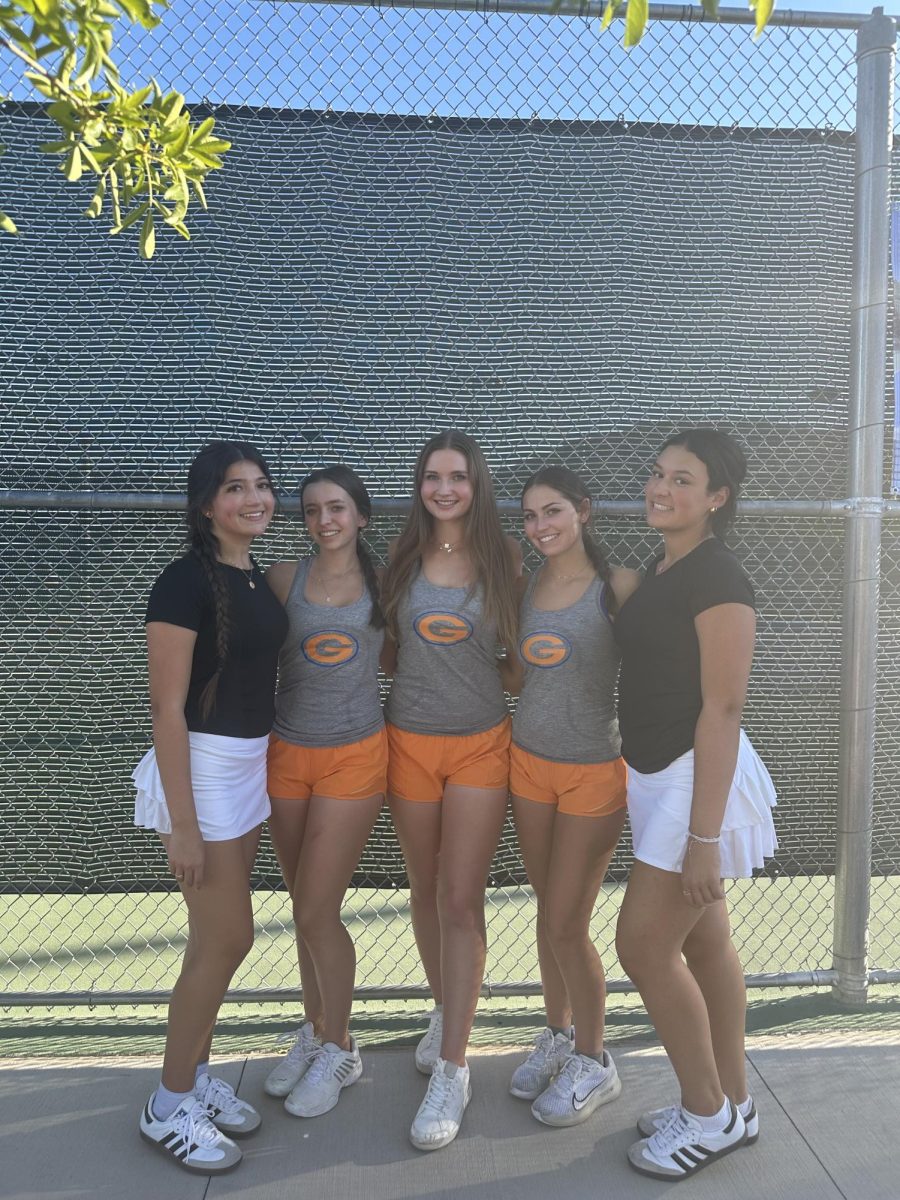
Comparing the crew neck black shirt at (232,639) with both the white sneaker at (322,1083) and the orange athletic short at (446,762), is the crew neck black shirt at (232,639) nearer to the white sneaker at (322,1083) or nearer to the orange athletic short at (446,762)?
the orange athletic short at (446,762)

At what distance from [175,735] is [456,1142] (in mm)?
1293

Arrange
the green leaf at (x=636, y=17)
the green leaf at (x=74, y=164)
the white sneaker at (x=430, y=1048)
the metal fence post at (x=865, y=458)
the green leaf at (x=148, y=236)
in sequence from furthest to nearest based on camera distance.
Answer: the metal fence post at (x=865, y=458)
the white sneaker at (x=430, y=1048)
the green leaf at (x=148, y=236)
the green leaf at (x=74, y=164)
the green leaf at (x=636, y=17)

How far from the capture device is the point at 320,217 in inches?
126

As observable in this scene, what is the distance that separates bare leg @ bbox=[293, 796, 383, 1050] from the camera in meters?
2.54

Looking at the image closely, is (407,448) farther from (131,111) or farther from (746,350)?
(131,111)

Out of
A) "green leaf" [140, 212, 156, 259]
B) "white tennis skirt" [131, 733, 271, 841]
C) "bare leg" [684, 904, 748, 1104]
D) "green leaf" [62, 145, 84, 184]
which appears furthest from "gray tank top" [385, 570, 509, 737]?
"green leaf" [62, 145, 84, 184]

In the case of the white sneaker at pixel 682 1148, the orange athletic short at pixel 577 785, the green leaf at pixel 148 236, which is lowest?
the white sneaker at pixel 682 1148

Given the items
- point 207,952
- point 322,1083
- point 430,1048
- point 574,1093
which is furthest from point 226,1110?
point 574,1093

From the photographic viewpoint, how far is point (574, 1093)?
101 inches

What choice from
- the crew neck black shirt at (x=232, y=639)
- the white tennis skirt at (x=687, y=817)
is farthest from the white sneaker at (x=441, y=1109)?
the crew neck black shirt at (x=232, y=639)

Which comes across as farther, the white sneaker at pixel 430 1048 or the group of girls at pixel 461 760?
the white sneaker at pixel 430 1048

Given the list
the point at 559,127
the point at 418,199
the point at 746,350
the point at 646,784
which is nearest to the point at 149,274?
the point at 418,199

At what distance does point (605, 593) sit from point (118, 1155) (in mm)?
1905

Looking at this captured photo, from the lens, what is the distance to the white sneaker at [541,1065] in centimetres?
267
